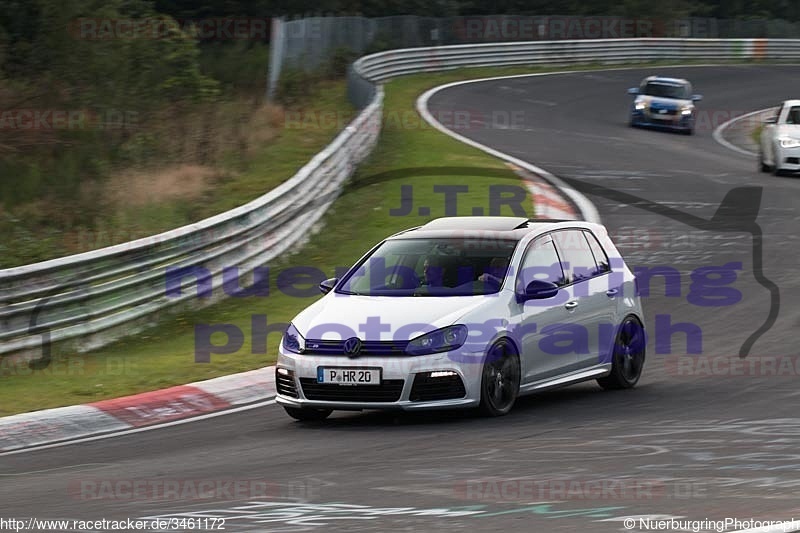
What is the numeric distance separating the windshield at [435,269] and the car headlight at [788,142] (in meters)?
16.5

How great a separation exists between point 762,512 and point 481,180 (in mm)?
16396

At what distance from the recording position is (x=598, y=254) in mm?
11469

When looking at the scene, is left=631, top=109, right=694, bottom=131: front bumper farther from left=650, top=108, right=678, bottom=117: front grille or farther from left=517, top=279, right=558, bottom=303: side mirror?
left=517, top=279, right=558, bottom=303: side mirror

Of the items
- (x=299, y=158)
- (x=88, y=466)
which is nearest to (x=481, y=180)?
(x=299, y=158)

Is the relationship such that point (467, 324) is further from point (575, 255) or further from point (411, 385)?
point (575, 255)

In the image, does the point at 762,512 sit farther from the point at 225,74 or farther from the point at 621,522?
the point at 225,74

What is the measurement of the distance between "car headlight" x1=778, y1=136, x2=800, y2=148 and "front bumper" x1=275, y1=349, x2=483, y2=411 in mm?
17738

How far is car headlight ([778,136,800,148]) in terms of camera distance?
2575 cm

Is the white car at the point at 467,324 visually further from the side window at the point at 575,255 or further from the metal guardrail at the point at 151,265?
the metal guardrail at the point at 151,265

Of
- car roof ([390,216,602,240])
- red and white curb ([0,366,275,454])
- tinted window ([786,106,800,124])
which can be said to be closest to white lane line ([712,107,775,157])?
tinted window ([786,106,800,124])

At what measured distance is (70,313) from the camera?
13.3 metres

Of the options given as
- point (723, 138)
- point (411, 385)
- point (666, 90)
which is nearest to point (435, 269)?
point (411, 385)

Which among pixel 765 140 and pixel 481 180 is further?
pixel 765 140

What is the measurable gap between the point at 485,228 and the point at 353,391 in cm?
209
